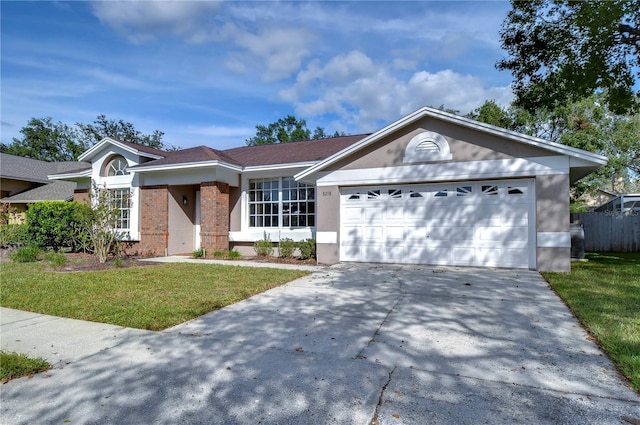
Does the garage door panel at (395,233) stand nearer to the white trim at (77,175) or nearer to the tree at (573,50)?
the tree at (573,50)

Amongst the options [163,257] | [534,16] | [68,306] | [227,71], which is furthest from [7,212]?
[534,16]

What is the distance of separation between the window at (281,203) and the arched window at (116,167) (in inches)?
232

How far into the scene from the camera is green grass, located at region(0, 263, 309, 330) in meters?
5.69

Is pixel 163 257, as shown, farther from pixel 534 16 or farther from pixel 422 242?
pixel 534 16

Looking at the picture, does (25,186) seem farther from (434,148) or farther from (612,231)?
(612,231)

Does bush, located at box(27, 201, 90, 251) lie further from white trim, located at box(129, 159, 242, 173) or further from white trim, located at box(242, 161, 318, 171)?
white trim, located at box(242, 161, 318, 171)

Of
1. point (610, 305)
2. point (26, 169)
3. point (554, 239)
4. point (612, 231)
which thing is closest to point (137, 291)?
point (610, 305)

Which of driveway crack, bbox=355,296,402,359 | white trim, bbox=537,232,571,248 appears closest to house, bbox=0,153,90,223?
driveway crack, bbox=355,296,402,359

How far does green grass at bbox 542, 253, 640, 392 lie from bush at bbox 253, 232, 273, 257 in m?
8.89

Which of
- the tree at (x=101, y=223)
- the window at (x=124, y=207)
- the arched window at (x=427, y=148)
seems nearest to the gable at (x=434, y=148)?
the arched window at (x=427, y=148)

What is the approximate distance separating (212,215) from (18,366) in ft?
33.2

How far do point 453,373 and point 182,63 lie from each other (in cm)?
1340

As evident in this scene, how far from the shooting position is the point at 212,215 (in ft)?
44.7

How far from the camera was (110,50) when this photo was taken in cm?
1229
